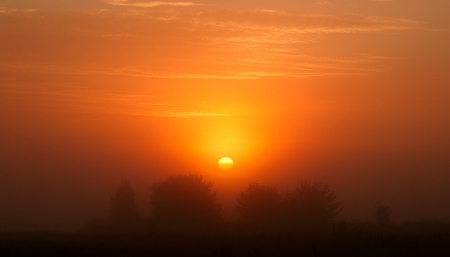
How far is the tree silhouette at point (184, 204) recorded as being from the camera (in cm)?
6875

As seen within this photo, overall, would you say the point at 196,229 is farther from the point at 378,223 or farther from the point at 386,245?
the point at 386,245

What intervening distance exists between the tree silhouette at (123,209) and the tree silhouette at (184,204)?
2560 mm

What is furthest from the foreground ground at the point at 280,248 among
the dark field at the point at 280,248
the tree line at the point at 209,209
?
the tree line at the point at 209,209

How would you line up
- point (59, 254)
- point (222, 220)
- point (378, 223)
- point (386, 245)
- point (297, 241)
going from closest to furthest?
1. point (59, 254)
2. point (386, 245)
3. point (297, 241)
4. point (378, 223)
5. point (222, 220)

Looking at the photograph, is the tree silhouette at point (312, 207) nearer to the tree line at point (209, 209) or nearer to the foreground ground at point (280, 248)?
the tree line at point (209, 209)

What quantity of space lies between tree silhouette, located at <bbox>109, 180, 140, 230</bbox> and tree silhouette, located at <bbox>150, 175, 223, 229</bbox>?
256cm

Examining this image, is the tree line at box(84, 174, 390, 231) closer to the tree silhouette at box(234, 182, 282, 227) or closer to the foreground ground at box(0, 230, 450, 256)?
the tree silhouette at box(234, 182, 282, 227)

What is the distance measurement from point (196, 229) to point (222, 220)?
6266 mm

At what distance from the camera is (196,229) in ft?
212

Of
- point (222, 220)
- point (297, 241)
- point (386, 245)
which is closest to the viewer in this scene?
point (386, 245)

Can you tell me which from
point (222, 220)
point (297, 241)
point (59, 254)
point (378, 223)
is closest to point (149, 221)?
point (222, 220)

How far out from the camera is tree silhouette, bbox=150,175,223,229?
226ft

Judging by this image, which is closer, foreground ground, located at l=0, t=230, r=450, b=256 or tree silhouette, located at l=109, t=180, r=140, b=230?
foreground ground, located at l=0, t=230, r=450, b=256

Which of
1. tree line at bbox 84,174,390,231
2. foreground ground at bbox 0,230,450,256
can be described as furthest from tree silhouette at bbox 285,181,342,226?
foreground ground at bbox 0,230,450,256
